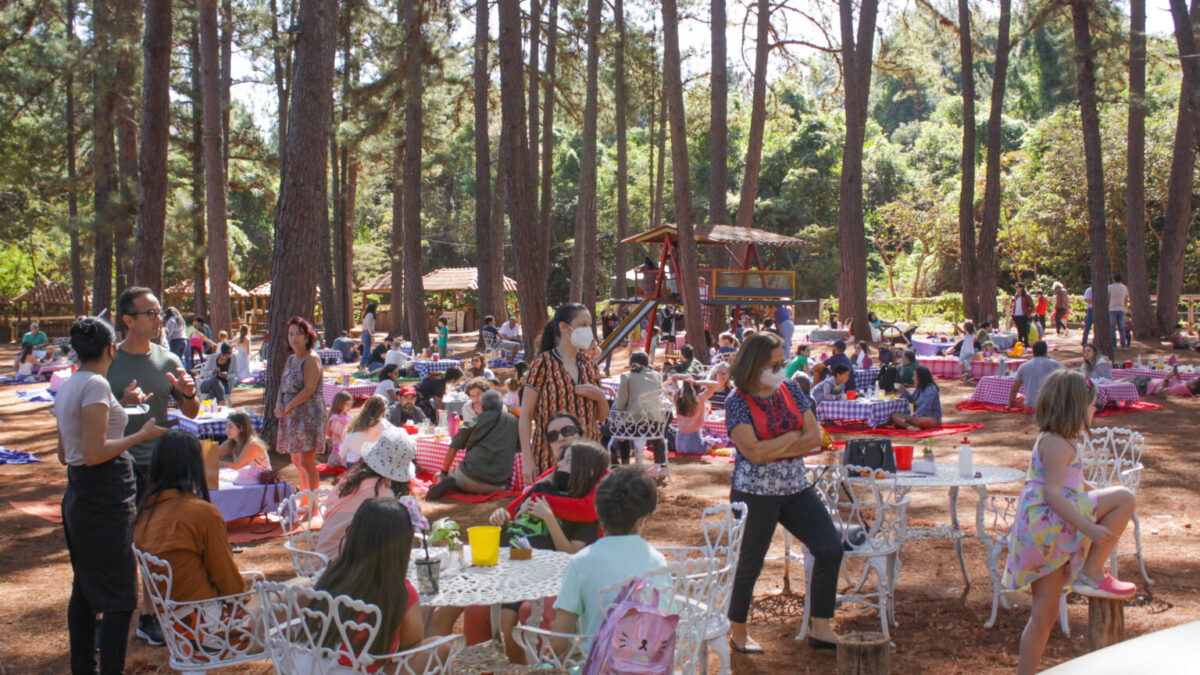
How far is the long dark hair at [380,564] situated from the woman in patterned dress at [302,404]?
165 inches

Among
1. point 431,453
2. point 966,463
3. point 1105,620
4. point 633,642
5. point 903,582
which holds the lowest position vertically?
point 903,582

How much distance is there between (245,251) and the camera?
4234 cm

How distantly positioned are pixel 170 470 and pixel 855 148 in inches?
709

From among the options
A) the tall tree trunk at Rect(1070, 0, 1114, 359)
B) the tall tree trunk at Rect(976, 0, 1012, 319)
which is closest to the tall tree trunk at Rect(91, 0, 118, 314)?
the tall tree trunk at Rect(1070, 0, 1114, 359)

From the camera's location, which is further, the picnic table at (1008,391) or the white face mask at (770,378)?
the picnic table at (1008,391)

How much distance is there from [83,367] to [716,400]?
33.1ft

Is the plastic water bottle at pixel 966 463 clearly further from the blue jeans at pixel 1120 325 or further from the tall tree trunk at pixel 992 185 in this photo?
the tall tree trunk at pixel 992 185

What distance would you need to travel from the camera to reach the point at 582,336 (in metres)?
4.98

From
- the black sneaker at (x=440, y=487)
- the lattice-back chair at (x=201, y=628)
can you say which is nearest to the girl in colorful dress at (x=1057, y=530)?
the lattice-back chair at (x=201, y=628)

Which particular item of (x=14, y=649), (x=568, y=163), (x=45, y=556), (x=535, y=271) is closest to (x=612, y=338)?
(x=535, y=271)

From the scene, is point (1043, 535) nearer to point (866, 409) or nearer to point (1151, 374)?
point (866, 409)

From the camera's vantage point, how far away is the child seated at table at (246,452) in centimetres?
740

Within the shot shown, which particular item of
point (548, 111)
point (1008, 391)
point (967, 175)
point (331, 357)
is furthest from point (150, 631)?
point (967, 175)

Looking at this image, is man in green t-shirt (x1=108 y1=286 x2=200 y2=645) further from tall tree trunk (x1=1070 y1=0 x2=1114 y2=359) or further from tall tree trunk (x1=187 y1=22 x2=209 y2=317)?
tall tree trunk (x1=187 y1=22 x2=209 y2=317)
